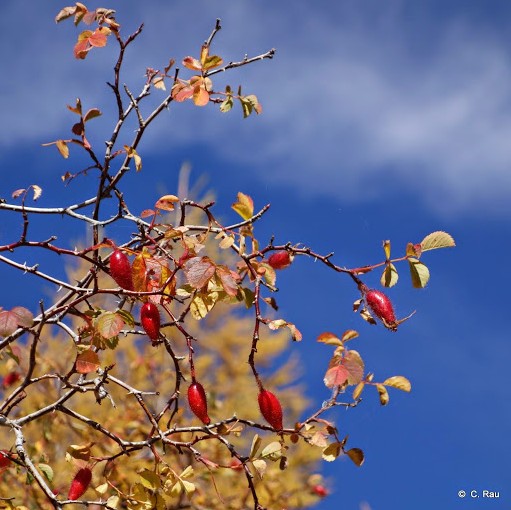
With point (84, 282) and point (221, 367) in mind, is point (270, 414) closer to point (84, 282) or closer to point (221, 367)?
point (84, 282)

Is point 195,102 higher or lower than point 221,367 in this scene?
lower

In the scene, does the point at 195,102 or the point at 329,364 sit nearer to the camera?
the point at 329,364

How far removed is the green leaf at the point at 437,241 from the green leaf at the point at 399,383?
0.28m

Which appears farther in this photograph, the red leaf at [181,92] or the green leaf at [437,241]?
the red leaf at [181,92]

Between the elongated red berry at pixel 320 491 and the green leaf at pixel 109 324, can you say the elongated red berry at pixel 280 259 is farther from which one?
the elongated red berry at pixel 320 491

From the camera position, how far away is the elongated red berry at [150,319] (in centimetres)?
143

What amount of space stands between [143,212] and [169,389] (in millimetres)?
Result: 4139

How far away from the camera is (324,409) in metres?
1.62

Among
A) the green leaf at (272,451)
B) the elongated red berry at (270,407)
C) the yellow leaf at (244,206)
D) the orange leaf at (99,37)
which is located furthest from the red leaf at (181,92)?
the green leaf at (272,451)

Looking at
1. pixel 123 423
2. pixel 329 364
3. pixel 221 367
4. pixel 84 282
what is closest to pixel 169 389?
pixel 221 367

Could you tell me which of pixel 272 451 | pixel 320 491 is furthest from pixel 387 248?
pixel 320 491

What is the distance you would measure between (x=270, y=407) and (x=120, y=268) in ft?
1.35

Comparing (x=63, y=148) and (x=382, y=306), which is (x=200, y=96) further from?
(x=382, y=306)

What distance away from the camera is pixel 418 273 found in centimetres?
147
